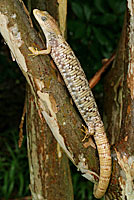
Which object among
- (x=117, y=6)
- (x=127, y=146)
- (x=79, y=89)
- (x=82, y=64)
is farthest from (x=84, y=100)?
(x=117, y=6)

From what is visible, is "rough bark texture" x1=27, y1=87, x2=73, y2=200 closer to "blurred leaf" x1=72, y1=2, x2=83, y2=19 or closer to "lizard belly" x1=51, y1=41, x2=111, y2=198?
"lizard belly" x1=51, y1=41, x2=111, y2=198

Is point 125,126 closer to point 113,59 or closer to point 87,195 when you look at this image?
point 113,59

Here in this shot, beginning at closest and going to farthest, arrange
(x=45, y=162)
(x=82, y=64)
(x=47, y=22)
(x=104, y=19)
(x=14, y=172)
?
1. (x=47, y=22)
2. (x=45, y=162)
3. (x=82, y=64)
4. (x=104, y=19)
5. (x=14, y=172)

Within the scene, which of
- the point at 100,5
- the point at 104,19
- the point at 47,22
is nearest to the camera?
the point at 47,22

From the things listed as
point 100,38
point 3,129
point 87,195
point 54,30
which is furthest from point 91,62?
point 3,129

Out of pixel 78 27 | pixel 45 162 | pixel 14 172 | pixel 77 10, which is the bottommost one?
pixel 14 172

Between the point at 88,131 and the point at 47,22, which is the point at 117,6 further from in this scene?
the point at 88,131

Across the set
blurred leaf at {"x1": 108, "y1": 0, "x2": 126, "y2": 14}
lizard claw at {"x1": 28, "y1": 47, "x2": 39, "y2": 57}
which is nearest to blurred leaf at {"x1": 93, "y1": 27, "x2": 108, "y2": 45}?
blurred leaf at {"x1": 108, "y1": 0, "x2": 126, "y2": 14}

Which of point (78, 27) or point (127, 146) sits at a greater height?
point (78, 27)
